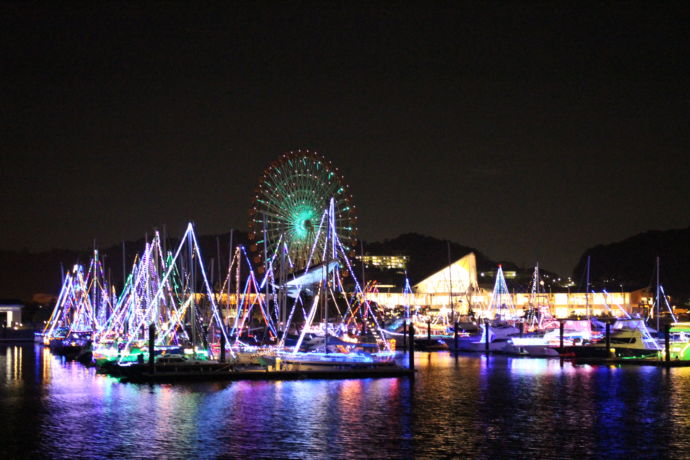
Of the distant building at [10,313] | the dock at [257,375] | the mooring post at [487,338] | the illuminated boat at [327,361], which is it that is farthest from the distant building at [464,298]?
the dock at [257,375]

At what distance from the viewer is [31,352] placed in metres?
74.0

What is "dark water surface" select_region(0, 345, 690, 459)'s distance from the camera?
2738cm

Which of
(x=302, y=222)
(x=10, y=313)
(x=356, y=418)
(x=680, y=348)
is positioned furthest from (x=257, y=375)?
(x=10, y=313)

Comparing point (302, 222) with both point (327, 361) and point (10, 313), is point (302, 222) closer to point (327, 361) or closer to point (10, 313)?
point (327, 361)

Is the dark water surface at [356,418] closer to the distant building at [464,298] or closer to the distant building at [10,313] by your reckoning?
the distant building at [10,313]

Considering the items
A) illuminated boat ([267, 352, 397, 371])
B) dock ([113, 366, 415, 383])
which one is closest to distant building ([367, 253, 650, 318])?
illuminated boat ([267, 352, 397, 371])

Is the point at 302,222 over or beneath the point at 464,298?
over

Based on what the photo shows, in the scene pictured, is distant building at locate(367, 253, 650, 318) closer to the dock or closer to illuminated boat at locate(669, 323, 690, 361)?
illuminated boat at locate(669, 323, 690, 361)

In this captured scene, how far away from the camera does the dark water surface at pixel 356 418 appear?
89.8 feet

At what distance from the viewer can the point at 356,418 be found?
108ft

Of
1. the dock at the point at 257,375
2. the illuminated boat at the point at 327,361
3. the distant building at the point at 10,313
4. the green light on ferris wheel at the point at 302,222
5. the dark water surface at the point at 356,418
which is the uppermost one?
the green light on ferris wheel at the point at 302,222

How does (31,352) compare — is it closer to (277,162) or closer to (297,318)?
(277,162)

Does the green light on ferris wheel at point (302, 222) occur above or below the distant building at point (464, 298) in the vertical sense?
above

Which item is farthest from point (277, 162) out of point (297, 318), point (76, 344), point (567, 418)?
point (567, 418)
